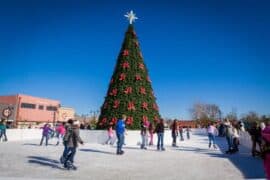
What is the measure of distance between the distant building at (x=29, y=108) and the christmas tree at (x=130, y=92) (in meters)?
57.1

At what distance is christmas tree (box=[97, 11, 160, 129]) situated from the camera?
65.1ft

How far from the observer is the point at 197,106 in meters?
83.7

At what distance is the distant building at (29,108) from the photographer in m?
76.4

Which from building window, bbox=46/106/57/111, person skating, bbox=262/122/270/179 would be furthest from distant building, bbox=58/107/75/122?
person skating, bbox=262/122/270/179

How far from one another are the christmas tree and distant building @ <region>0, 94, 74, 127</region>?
57099 millimetres

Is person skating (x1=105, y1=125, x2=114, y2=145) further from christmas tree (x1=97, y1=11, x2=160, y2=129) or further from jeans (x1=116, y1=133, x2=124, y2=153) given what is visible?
jeans (x1=116, y1=133, x2=124, y2=153)

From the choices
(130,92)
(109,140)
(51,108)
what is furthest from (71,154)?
(51,108)

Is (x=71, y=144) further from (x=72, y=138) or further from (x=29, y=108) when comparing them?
(x=29, y=108)

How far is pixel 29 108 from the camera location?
267ft

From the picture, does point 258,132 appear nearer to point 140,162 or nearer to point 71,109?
point 140,162

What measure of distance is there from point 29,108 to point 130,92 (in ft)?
227

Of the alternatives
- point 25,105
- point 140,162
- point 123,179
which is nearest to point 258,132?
point 140,162

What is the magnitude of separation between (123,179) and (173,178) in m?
1.36

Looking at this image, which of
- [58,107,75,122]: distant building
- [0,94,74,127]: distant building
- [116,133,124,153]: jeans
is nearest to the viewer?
[116,133,124,153]: jeans
